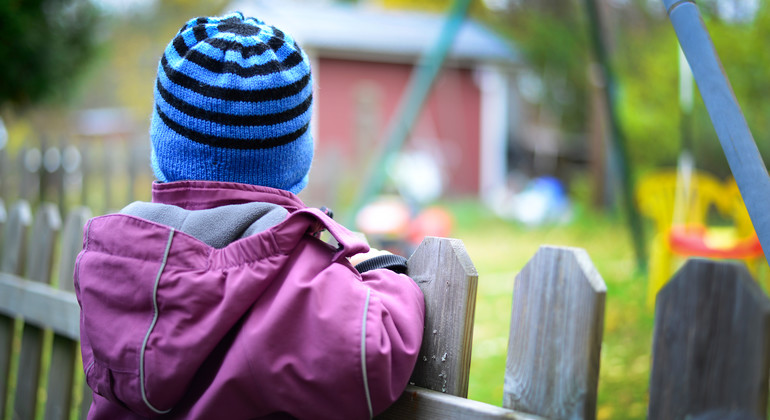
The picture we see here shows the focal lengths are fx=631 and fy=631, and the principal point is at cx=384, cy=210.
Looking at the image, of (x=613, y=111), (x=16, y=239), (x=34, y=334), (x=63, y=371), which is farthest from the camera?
(x=613, y=111)

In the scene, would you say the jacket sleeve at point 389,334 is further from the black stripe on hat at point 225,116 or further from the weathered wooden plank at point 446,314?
the black stripe on hat at point 225,116

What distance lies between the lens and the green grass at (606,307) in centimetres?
318

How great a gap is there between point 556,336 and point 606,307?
3720 mm

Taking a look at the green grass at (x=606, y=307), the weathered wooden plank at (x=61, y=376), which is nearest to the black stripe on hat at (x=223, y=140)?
the weathered wooden plank at (x=61, y=376)

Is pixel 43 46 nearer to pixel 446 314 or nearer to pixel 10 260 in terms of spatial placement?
pixel 10 260

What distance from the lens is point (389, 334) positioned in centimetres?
104

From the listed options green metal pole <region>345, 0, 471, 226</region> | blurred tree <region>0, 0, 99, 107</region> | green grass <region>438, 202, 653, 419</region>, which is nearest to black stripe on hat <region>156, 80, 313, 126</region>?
green grass <region>438, 202, 653, 419</region>

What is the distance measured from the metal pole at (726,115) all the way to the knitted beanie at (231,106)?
0.70 metres

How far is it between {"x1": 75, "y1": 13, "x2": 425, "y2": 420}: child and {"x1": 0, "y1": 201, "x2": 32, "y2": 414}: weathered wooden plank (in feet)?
4.54

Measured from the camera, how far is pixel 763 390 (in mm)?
895

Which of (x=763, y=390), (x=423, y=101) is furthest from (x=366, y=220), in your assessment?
(x=763, y=390)

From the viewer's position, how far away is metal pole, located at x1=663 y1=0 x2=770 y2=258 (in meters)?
1.04

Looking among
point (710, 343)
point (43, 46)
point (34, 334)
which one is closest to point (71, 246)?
point (34, 334)

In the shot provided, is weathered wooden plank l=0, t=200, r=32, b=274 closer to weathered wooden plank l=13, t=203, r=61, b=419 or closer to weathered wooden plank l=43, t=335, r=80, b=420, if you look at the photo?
weathered wooden plank l=13, t=203, r=61, b=419
